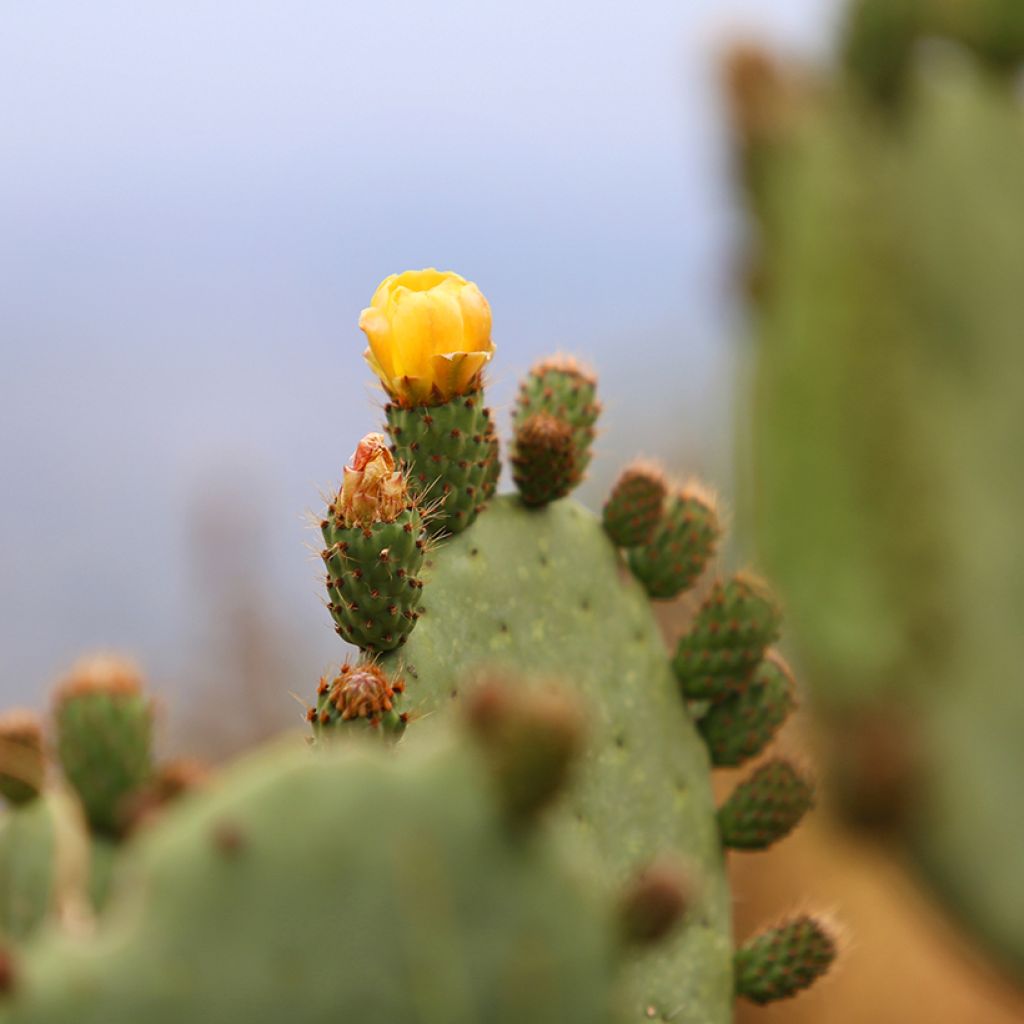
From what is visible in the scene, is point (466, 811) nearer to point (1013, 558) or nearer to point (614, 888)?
point (614, 888)

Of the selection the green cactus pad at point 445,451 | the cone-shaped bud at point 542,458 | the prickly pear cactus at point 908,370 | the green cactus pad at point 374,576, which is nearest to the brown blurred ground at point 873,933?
the prickly pear cactus at point 908,370

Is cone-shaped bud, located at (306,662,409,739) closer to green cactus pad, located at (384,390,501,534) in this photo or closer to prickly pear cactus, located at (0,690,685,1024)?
green cactus pad, located at (384,390,501,534)

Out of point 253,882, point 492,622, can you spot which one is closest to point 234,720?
point 492,622

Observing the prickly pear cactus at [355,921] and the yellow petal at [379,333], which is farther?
the yellow petal at [379,333]

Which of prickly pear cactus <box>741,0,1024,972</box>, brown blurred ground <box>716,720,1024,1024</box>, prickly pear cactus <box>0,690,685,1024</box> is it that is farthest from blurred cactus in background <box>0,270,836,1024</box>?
brown blurred ground <box>716,720,1024,1024</box>

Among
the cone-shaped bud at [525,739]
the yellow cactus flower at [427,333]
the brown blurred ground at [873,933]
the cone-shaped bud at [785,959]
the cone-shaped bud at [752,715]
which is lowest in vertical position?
the brown blurred ground at [873,933]

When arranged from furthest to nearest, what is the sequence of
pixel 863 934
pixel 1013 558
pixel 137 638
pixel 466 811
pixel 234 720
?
pixel 137 638, pixel 234 720, pixel 863 934, pixel 1013 558, pixel 466 811

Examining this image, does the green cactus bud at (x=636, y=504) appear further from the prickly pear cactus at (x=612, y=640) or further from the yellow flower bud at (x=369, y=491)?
the yellow flower bud at (x=369, y=491)

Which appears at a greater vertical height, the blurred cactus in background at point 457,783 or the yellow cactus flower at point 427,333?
the yellow cactus flower at point 427,333
